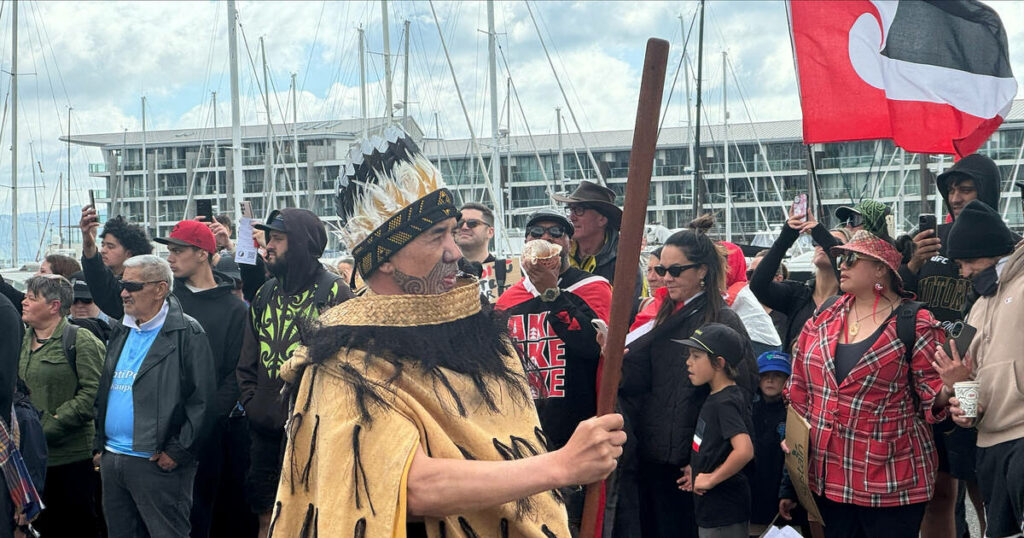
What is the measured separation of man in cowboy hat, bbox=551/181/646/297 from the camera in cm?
620

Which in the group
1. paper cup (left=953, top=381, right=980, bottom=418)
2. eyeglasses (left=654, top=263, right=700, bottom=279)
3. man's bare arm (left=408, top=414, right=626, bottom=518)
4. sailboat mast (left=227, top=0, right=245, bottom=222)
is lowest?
paper cup (left=953, top=381, right=980, bottom=418)

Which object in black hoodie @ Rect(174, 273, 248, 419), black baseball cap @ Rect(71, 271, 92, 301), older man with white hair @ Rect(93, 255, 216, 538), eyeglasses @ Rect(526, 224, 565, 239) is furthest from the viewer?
black baseball cap @ Rect(71, 271, 92, 301)

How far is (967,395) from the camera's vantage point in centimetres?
463

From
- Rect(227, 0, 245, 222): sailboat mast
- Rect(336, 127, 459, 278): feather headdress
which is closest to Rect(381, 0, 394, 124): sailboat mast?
Rect(227, 0, 245, 222): sailboat mast

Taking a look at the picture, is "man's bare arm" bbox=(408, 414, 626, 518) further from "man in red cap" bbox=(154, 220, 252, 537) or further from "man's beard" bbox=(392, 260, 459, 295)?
"man in red cap" bbox=(154, 220, 252, 537)

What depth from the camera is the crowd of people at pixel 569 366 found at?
2.77m

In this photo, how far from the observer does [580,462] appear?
235 centimetres

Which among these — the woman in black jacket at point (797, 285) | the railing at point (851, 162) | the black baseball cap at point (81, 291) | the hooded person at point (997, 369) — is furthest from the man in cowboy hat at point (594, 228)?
the railing at point (851, 162)

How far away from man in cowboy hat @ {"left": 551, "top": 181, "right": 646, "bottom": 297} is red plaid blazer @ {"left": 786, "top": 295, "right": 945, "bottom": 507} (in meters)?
1.56

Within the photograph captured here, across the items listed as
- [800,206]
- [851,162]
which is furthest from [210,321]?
[851,162]

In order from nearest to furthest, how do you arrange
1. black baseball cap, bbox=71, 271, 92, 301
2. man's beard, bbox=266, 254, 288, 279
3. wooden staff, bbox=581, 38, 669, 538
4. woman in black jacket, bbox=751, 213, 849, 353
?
wooden staff, bbox=581, 38, 669, 538, man's beard, bbox=266, 254, 288, 279, woman in black jacket, bbox=751, 213, 849, 353, black baseball cap, bbox=71, 271, 92, 301

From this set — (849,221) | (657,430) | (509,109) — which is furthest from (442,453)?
(509,109)

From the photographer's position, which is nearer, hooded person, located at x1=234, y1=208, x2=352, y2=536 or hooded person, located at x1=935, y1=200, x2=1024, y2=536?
hooded person, located at x1=935, y1=200, x2=1024, y2=536

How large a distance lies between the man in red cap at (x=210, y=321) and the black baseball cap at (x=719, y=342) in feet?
9.60
